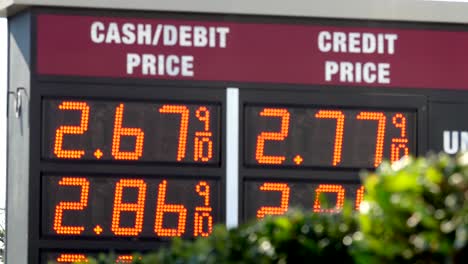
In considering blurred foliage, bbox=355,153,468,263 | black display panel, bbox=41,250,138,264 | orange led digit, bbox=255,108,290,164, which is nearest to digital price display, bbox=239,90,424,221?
orange led digit, bbox=255,108,290,164

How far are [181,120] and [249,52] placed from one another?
839 millimetres

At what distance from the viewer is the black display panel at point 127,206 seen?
11.0 metres

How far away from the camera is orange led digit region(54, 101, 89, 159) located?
35.9ft

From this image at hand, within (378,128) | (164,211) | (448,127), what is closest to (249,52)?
(378,128)

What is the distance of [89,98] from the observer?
11031 millimetres

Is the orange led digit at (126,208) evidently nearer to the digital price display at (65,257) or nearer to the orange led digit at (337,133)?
the digital price display at (65,257)

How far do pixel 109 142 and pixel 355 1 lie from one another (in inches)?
86.8

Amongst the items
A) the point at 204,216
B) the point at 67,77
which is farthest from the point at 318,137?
the point at 67,77

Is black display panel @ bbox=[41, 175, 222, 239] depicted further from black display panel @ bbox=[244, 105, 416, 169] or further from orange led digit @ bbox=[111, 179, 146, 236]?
black display panel @ bbox=[244, 105, 416, 169]

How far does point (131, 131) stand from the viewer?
11023 millimetres

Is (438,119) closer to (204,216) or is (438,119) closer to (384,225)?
(204,216)

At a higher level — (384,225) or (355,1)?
(355,1)

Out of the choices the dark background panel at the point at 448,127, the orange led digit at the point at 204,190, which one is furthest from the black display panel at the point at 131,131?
the dark background panel at the point at 448,127

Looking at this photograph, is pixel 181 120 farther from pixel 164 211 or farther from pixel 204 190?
pixel 164 211
